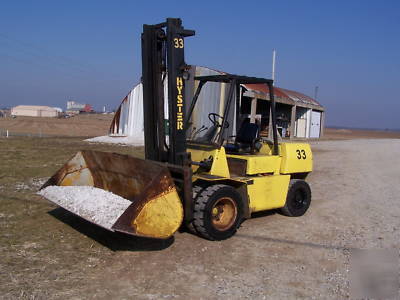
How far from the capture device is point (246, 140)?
7.86 m

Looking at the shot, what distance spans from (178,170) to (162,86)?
1.43m

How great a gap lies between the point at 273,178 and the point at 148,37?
10.5 feet

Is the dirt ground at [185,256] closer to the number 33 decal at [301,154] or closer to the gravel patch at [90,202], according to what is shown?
the gravel patch at [90,202]

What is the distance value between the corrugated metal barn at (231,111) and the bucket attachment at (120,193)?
5.77ft

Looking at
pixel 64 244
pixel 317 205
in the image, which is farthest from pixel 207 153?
pixel 317 205

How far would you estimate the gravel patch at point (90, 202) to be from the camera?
19.3 feet

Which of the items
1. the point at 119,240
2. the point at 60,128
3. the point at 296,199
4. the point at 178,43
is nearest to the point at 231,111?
the point at 178,43

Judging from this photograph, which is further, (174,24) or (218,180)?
(218,180)

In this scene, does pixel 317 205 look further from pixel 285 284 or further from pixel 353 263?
pixel 285 284

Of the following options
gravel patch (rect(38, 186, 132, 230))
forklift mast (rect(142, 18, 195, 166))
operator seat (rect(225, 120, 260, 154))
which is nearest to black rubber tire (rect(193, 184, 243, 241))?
A: forklift mast (rect(142, 18, 195, 166))

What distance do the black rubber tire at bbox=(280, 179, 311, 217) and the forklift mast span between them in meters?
2.57

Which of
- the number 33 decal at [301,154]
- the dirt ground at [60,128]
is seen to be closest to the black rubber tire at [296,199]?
the number 33 decal at [301,154]

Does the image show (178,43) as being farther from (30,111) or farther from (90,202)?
(30,111)

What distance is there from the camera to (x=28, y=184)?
10281 millimetres
